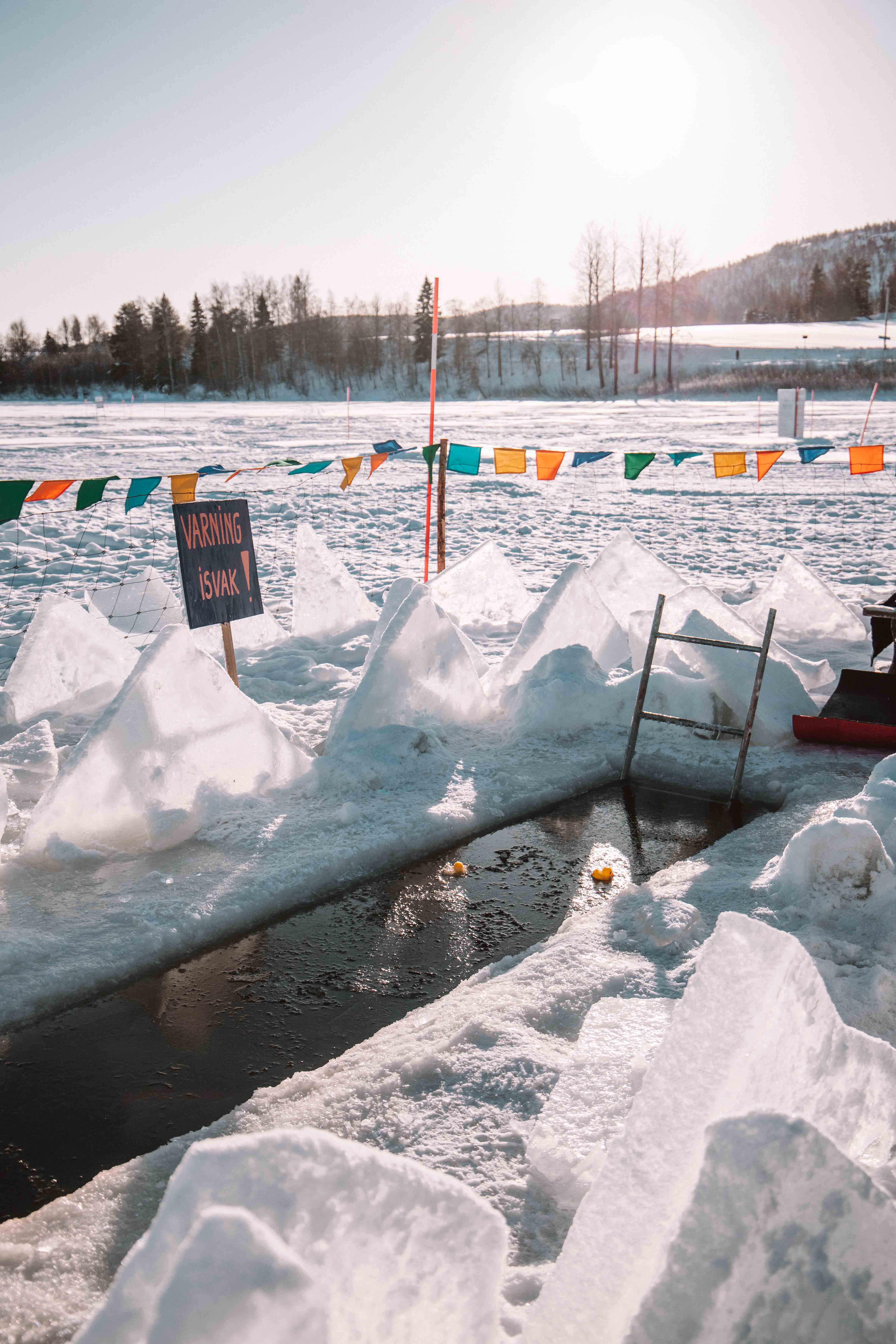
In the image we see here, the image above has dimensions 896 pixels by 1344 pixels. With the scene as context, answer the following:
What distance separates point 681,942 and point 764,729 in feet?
7.93

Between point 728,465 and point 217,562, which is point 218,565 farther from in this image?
point 728,465

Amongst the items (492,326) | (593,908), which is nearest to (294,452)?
(593,908)

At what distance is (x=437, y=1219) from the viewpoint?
146cm

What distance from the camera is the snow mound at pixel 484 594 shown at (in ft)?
25.5

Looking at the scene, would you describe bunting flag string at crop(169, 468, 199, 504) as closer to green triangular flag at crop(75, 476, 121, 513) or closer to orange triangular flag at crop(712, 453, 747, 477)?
green triangular flag at crop(75, 476, 121, 513)

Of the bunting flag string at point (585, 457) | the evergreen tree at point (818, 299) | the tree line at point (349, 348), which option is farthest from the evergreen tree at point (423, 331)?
the bunting flag string at point (585, 457)

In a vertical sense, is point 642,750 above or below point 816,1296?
below

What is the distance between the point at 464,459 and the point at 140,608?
297 cm

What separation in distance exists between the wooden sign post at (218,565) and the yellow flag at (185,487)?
0.99m

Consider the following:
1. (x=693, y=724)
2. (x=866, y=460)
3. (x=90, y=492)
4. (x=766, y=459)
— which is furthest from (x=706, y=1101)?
(x=866, y=460)

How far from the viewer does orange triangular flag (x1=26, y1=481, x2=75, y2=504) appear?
6.34 metres

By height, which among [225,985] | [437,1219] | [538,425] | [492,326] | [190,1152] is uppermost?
[492,326]

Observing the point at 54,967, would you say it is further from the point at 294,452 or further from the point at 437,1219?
the point at 294,452

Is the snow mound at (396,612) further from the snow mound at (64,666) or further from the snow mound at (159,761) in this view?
the snow mound at (64,666)
